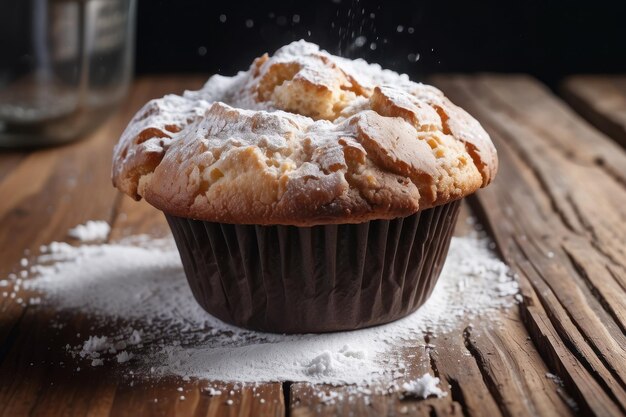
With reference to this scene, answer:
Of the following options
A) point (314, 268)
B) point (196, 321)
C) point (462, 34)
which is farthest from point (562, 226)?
point (462, 34)

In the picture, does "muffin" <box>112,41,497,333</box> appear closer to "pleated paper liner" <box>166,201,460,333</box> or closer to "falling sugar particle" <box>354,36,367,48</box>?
"pleated paper liner" <box>166,201,460,333</box>

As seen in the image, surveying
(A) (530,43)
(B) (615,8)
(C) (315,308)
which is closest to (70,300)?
(C) (315,308)

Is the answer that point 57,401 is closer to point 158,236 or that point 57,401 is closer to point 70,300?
point 70,300

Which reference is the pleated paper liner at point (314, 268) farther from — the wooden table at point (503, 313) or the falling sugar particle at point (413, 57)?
the falling sugar particle at point (413, 57)

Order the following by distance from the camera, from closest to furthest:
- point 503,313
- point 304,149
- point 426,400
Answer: point 426,400 < point 304,149 < point 503,313

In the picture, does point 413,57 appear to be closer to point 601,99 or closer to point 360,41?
point 360,41

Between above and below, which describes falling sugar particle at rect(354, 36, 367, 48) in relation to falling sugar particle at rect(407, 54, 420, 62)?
above

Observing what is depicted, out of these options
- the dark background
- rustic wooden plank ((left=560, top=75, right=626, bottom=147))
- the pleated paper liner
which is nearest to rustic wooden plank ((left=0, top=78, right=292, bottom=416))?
the pleated paper liner
